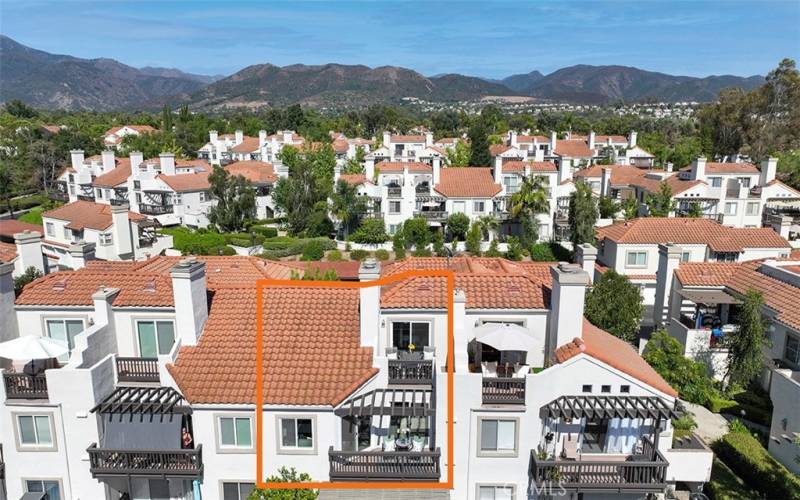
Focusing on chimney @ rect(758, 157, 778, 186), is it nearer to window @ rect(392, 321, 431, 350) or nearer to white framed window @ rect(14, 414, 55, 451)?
window @ rect(392, 321, 431, 350)

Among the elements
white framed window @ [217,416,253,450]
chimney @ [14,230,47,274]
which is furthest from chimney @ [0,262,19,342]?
white framed window @ [217,416,253,450]

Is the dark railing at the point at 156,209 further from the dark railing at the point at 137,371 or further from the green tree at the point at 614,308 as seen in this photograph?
the green tree at the point at 614,308

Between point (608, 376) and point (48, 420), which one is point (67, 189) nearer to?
point (48, 420)

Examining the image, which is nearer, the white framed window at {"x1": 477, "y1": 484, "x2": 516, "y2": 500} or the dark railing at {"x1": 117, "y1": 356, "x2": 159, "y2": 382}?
the white framed window at {"x1": 477, "y1": 484, "x2": 516, "y2": 500}

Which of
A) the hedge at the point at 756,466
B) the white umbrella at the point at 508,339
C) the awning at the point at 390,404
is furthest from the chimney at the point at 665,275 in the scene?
the awning at the point at 390,404

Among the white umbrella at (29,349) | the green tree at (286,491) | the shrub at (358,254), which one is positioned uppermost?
the white umbrella at (29,349)

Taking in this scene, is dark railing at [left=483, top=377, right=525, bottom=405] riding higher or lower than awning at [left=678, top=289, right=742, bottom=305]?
higher
